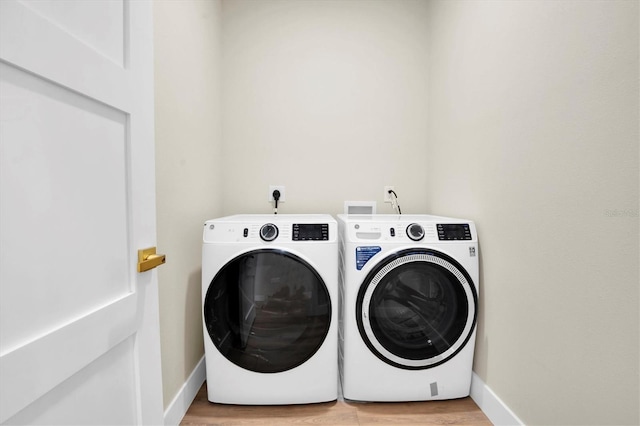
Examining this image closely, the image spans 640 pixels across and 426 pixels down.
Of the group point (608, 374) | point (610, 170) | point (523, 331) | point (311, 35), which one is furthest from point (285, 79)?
point (608, 374)

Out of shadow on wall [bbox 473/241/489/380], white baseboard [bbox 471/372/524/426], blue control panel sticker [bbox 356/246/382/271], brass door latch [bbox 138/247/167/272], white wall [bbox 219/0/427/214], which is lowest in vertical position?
white baseboard [bbox 471/372/524/426]

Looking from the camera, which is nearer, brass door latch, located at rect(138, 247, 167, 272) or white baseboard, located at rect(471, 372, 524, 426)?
brass door latch, located at rect(138, 247, 167, 272)

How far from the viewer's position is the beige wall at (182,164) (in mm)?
1219

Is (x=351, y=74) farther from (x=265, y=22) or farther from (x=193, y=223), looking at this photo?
(x=193, y=223)

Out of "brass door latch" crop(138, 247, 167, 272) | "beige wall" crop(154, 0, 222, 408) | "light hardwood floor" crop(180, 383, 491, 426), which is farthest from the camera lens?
"light hardwood floor" crop(180, 383, 491, 426)

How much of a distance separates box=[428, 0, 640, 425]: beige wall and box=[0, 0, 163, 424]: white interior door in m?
1.29

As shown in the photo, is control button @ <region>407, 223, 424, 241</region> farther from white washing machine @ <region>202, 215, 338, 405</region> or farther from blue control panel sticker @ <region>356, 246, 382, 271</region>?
white washing machine @ <region>202, 215, 338, 405</region>

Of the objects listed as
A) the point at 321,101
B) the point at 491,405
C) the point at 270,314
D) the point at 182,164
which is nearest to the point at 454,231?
the point at 491,405

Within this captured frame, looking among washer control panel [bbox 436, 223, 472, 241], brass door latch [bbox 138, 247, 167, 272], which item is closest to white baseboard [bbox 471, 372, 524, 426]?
washer control panel [bbox 436, 223, 472, 241]

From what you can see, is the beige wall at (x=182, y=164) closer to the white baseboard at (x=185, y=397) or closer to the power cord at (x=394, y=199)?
the white baseboard at (x=185, y=397)

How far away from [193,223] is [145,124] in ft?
2.56

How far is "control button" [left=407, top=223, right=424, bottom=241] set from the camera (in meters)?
1.40

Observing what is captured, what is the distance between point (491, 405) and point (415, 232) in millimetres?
837

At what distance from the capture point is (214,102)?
1859mm
